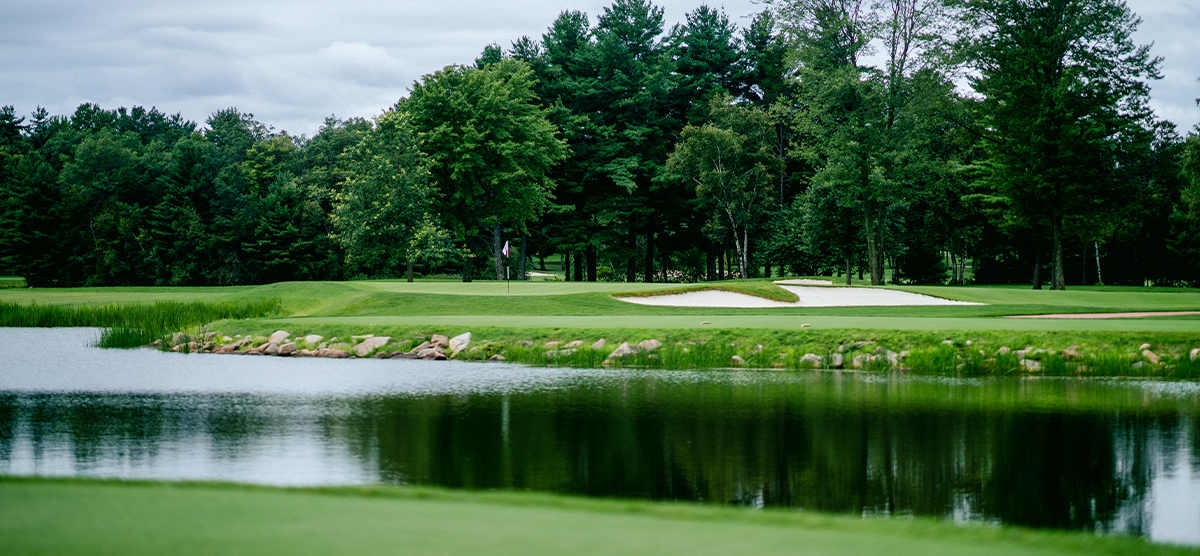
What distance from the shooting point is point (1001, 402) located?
34.9ft

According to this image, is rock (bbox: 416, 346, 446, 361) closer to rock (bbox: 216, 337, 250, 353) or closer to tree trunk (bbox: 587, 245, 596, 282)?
rock (bbox: 216, 337, 250, 353)

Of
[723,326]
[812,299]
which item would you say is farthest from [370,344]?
[812,299]

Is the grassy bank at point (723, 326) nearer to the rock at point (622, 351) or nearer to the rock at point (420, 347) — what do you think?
the rock at point (622, 351)

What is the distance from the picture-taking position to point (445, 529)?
430cm

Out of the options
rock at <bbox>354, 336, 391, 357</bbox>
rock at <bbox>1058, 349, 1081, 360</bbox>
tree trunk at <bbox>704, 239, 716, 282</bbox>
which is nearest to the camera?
rock at <bbox>1058, 349, 1081, 360</bbox>

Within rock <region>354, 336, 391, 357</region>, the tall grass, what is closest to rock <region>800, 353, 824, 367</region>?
rock <region>354, 336, 391, 357</region>

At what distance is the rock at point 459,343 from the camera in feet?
53.6

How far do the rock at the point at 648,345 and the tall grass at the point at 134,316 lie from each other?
485 inches

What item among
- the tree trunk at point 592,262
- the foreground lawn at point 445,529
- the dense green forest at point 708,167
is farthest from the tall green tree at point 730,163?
the foreground lawn at point 445,529

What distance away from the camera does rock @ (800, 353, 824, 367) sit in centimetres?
1434

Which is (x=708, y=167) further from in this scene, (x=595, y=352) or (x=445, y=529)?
(x=445, y=529)

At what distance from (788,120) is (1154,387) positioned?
41815mm

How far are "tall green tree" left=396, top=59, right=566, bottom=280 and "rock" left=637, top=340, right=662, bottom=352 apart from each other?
2868cm

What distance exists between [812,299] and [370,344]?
14522 millimetres
